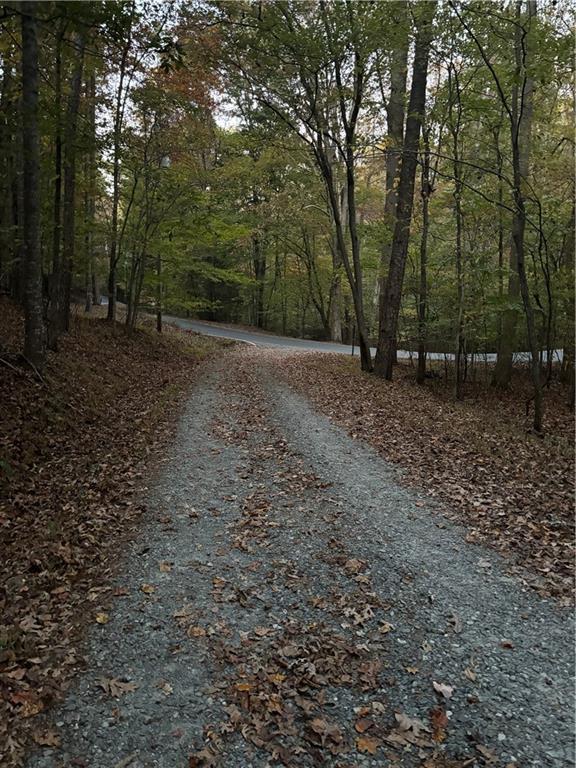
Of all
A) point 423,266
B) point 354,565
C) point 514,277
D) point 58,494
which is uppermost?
point 423,266

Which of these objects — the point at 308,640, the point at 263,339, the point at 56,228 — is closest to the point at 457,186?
the point at 56,228

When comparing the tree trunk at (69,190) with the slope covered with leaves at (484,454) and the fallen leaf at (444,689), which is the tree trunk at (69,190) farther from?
the fallen leaf at (444,689)

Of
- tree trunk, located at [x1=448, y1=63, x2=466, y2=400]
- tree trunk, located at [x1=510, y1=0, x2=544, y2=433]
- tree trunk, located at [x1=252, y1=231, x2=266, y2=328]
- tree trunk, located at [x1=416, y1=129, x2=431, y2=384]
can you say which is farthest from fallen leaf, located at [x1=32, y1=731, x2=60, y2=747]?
tree trunk, located at [x1=252, y1=231, x2=266, y2=328]

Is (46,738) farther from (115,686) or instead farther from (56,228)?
(56,228)

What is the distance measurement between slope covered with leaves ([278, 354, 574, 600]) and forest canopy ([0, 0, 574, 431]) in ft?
3.56

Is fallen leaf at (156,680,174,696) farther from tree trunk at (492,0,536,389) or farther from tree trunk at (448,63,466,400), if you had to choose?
tree trunk at (448,63,466,400)

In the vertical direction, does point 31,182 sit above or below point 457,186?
below

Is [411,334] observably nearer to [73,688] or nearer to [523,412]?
[523,412]

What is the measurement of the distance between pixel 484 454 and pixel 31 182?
747 cm

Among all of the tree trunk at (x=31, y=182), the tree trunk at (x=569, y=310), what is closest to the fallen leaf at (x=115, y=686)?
the tree trunk at (x=31, y=182)

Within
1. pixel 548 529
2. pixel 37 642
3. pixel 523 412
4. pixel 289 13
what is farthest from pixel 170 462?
pixel 289 13

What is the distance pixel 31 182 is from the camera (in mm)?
5727

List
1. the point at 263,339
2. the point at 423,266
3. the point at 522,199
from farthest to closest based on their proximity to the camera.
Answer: the point at 263,339 → the point at 423,266 → the point at 522,199

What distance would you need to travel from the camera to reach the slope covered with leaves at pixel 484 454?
5.32 m
